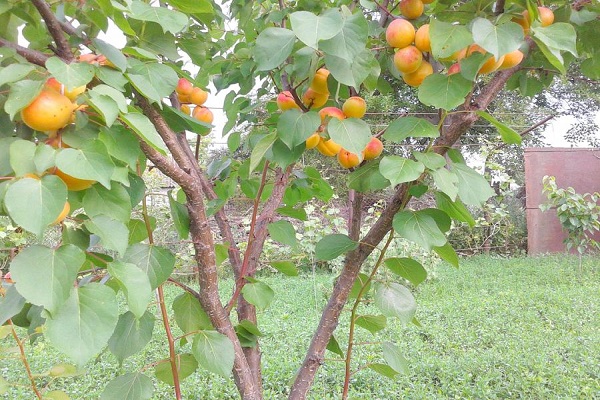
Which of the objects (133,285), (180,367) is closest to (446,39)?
(133,285)

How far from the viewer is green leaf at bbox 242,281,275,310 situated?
778 mm

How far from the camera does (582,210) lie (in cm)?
551

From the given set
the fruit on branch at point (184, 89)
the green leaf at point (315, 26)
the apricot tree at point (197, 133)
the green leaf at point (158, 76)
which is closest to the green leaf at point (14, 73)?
the apricot tree at point (197, 133)

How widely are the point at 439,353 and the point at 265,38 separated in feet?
8.89

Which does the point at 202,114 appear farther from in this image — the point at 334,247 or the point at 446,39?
the point at 446,39

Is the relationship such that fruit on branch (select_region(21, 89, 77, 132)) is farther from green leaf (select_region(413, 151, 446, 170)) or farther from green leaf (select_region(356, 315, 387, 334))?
green leaf (select_region(356, 315, 387, 334))

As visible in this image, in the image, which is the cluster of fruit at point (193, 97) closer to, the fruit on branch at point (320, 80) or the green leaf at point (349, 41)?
the fruit on branch at point (320, 80)

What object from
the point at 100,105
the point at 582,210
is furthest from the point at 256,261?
the point at 582,210

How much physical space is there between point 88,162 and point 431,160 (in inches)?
14.5

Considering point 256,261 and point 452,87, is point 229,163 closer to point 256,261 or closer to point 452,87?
point 256,261

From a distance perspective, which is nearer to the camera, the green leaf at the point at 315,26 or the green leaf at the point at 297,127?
the green leaf at the point at 315,26

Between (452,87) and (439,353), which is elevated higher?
(452,87)

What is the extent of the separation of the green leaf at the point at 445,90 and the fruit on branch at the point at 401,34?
0.06m

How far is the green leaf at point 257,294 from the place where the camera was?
2.55ft
